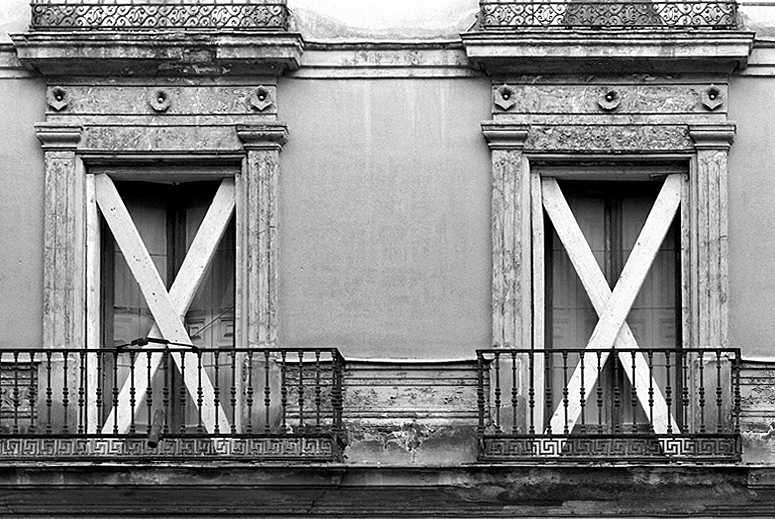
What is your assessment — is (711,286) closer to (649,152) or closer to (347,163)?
(649,152)

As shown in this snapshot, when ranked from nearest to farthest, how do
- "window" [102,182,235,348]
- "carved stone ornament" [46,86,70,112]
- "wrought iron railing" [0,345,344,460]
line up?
"wrought iron railing" [0,345,344,460]
"carved stone ornament" [46,86,70,112]
"window" [102,182,235,348]

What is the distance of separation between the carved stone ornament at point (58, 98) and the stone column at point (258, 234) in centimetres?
132

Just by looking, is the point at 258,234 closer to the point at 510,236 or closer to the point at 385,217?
the point at 385,217

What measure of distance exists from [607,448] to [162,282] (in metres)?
3.56

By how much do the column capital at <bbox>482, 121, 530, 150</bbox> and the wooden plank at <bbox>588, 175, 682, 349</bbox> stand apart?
1132mm

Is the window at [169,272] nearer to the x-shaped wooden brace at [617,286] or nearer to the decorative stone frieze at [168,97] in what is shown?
the decorative stone frieze at [168,97]

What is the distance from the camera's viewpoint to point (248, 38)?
607 inches

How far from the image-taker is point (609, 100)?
15594mm

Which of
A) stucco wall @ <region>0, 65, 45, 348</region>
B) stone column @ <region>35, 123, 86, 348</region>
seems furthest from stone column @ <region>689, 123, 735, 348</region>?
stucco wall @ <region>0, 65, 45, 348</region>

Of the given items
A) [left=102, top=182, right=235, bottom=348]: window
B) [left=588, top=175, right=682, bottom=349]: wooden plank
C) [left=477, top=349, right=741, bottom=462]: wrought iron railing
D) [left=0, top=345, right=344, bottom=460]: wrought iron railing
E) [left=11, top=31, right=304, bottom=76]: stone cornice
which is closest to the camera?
[left=0, top=345, right=344, bottom=460]: wrought iron railing

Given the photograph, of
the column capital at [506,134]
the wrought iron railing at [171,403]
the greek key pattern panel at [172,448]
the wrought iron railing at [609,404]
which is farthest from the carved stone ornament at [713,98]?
the greek key pattern panel at [172,448]

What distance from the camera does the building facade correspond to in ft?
50.3

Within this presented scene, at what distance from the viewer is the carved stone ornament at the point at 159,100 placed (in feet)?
51.4

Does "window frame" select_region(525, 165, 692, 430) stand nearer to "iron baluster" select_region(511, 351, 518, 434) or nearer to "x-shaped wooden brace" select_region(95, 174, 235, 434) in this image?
"iron baluster" select_region(511, 351, 518, 434)
